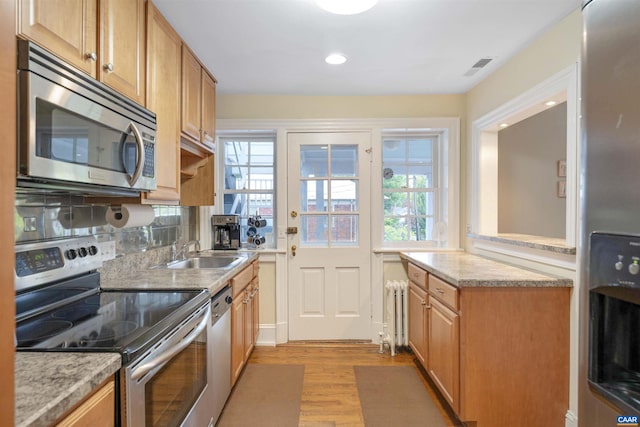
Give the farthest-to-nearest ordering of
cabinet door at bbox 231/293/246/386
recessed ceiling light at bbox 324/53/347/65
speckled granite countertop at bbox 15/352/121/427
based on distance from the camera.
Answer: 1. recessed ceiling light at bbox 324/53/347/65
2. cabinet door at bbox 231/293/246/386
3. speckled granite countertop at bbox 15/352/121/427

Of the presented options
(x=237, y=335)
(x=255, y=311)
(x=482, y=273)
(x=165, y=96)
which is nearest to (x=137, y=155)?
(x=165, y=96)

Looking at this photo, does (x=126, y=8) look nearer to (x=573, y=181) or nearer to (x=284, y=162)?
(x=284, y=162)

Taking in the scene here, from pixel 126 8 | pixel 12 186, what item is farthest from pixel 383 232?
pixel 12 186

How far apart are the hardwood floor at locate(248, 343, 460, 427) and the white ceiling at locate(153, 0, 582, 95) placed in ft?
7.92

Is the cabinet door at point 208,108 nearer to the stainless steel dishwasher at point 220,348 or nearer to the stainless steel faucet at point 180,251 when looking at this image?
the stainless steel faucet at point 180,251

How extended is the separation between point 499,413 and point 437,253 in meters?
1.35

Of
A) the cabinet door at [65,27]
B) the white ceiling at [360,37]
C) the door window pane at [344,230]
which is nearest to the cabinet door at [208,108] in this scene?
the white ceiling at [360,37]

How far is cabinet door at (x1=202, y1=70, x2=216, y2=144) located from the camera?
7.69ft

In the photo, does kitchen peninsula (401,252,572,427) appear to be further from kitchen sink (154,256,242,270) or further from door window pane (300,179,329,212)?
kitchen sink (154,256,242,270)

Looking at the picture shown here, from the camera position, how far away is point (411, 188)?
316 cm

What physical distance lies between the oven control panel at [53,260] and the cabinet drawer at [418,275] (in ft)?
6.81

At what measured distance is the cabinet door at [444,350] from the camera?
182 centimetres

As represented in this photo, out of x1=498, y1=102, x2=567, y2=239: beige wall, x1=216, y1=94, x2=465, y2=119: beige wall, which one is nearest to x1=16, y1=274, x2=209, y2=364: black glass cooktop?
x1=216, y1=94, x2=465, y2=119: beige wall

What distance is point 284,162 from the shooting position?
304 cm
